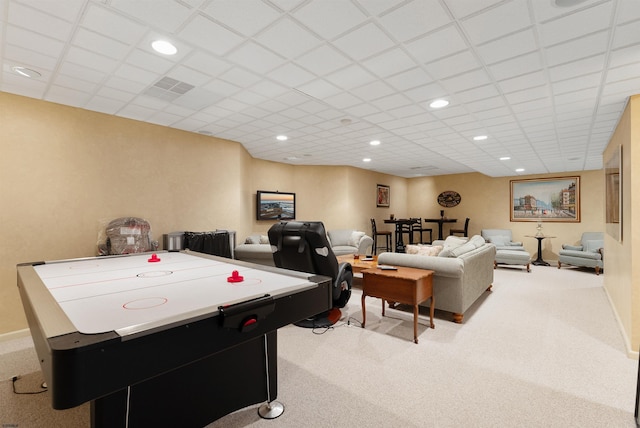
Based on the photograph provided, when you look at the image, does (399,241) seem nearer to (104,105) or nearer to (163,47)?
(104,105)

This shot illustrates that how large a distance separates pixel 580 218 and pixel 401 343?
8.41 m

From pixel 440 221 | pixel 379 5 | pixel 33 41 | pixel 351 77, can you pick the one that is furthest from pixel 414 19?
pixel 440 221

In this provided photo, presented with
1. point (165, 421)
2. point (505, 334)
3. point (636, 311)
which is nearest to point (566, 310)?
point (636, 311)

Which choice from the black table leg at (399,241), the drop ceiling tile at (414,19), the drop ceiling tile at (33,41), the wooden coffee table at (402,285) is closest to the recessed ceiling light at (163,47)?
the drop ceiling tile at (33,41)

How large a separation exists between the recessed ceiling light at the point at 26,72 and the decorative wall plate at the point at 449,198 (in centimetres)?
1061

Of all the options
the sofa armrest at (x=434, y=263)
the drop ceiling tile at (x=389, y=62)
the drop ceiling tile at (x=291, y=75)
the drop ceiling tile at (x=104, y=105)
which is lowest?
the sofa armrest at (x=434, y=263)

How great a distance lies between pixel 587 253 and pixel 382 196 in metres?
5.36

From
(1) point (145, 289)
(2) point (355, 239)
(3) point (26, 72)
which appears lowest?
(2) point (355, 239)

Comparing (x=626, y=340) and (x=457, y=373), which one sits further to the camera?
(x=626, y=340)

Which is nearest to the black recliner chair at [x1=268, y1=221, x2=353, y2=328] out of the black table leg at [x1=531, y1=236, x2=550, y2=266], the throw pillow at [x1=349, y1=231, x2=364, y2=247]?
the throw pillow at [x1=349, y1=231, x2=364, y2=247]

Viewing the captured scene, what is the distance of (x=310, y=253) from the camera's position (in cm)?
302

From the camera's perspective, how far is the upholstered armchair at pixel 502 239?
8307 millimetres

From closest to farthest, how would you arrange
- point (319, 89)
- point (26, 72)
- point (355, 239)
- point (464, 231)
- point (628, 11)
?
point (628, 11) → point (26, 72) → point (319, 89) → point (355, 239) → point (464, 231)

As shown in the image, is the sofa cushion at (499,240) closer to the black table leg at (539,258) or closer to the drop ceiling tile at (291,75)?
the black table leg at (539,258)
